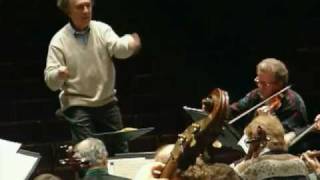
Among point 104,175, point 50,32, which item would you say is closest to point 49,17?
point 50,32

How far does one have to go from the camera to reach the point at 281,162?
3.30 metres

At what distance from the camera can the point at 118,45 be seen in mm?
4281

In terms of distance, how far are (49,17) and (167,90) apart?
920 millimetres

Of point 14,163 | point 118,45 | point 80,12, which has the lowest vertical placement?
point 14,163

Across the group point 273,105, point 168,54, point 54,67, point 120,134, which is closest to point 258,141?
point 120,134

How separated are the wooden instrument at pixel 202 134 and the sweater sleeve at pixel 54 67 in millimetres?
1748

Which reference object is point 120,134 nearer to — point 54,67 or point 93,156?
point 93,156

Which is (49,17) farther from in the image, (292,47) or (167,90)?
(292,47)

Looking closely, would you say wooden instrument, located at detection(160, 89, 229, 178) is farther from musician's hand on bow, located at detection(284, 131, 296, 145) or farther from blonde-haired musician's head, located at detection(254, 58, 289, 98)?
blonde-haired musician's head, located at detection(254, 58, 289, 98)

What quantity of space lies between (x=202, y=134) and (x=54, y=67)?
1.86 metres

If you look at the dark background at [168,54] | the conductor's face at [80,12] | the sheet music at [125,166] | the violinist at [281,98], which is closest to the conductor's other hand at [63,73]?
the conductor's face at [80,12]

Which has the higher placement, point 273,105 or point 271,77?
point 271,77

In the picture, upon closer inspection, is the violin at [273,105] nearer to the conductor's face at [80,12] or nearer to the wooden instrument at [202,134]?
the conductor's face at [80,12]

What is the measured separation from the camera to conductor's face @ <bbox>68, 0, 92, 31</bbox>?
169 inches
